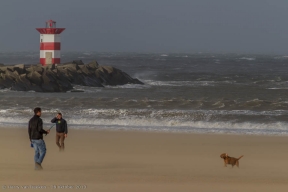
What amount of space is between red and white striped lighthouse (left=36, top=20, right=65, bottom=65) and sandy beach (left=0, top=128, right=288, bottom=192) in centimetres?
1736

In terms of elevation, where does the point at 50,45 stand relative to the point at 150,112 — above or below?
above

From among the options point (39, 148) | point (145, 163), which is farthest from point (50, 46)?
point (39, 148)

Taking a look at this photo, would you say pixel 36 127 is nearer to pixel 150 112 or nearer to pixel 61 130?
pixel 61 130

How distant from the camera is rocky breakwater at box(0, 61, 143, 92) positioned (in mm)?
26688

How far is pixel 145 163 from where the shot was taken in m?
10.9

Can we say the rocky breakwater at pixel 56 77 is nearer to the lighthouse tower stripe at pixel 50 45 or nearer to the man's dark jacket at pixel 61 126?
the lighthouse tower stripe at pixel 50 45

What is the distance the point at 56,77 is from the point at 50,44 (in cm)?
447

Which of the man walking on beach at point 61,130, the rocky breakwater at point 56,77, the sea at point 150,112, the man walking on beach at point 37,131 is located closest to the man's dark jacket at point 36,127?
the man walking on beach at point 37,131

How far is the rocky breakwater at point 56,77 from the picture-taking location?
2669cm

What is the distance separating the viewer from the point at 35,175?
9406mm

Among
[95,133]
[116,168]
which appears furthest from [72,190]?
[95,133]

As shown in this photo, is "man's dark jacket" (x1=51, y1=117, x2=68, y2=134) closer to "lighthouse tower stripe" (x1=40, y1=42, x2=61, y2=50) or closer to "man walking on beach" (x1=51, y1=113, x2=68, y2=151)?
"man walking on beach" (x1=51, y1=113, x2=68, y2=151)

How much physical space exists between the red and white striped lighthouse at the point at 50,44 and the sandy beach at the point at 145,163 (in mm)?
17359

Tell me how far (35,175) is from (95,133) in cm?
552
